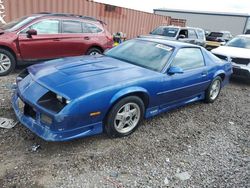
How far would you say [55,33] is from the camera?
685 cm

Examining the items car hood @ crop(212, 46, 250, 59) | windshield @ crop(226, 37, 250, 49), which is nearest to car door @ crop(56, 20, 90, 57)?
car hood @ crop(212, 46, 250, 59)

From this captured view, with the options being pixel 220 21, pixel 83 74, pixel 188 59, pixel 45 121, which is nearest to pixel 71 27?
pixel 188 59

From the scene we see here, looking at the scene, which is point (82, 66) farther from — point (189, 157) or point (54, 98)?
point (189, 157)

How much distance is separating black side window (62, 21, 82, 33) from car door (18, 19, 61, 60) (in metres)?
0.21

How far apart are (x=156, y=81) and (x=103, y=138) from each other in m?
1.21

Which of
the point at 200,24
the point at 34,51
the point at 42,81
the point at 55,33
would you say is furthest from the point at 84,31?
the point at 200,24

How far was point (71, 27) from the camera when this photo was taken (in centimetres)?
720

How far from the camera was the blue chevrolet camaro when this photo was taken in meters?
3.05

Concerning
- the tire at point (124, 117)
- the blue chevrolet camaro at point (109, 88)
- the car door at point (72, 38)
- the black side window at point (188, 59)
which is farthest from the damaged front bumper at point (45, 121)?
the car door at point (72, 38)

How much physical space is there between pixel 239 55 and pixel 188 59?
4.25 m

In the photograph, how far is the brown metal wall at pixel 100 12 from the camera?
879 centimetres

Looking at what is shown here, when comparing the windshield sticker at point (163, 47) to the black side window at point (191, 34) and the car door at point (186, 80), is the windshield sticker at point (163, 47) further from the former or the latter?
the black side window at point (191, 34)

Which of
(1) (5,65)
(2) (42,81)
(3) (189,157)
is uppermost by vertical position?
(2) (42,81)

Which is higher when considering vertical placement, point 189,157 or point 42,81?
point 42,81
